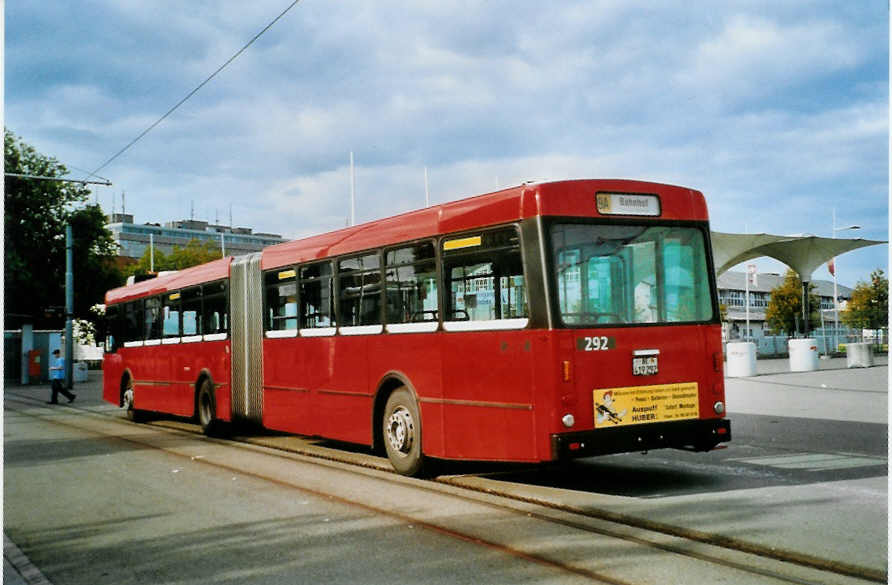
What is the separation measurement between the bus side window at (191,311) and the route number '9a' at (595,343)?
32.2 feet

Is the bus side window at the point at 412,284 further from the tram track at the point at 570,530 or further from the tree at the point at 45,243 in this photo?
the tree at the point at 45,243

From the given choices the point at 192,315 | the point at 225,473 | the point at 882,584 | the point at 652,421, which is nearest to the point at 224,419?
the point at 192,315

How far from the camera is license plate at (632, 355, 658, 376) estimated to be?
27.7ft

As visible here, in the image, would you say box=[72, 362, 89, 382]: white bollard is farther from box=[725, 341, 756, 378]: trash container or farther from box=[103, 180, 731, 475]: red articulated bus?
box=[103, 180, 731, 475]: red articulated bus

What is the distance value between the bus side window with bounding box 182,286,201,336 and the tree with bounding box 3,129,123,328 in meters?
30.4

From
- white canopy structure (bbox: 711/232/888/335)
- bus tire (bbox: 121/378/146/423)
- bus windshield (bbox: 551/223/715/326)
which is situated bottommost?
bus tire (bbox: 121/378/146/423)

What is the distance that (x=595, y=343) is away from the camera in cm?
826

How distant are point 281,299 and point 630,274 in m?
6.30

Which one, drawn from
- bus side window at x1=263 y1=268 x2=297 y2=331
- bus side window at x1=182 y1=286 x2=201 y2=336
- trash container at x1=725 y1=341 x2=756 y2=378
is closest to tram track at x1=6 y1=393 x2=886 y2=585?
bus side window at x1=263 y1=268 x2=297 y2=331

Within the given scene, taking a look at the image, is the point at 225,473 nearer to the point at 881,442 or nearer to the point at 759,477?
the point at 759,477

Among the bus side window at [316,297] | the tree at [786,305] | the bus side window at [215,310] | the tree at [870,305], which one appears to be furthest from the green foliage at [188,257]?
→ the bus side window at [316,297]

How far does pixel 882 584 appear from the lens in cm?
525

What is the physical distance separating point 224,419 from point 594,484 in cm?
805

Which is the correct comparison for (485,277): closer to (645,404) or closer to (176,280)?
(645,404)
